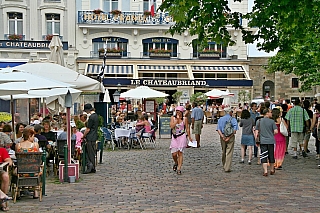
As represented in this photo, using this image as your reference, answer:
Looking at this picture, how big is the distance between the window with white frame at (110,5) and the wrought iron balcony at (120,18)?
62 cm

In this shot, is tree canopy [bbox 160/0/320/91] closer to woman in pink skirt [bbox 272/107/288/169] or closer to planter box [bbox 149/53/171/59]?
woman in pink skirt [bbox 272/107/288/169]

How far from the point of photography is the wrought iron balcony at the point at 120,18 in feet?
128

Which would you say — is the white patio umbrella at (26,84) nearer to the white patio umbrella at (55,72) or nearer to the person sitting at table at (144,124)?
the white patio umbrella at (55,72)

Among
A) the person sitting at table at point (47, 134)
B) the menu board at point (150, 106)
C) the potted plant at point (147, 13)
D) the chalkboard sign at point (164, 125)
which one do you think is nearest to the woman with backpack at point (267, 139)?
the person sitting at table at point (47, 134)

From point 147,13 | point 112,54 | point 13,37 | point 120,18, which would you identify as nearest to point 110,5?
point 120,18

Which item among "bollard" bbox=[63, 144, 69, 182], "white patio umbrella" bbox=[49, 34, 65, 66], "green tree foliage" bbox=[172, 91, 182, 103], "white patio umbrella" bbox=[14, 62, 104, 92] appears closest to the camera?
"bollard" bbox=[63, 144, 69, 182]

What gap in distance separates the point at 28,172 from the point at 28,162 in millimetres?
175

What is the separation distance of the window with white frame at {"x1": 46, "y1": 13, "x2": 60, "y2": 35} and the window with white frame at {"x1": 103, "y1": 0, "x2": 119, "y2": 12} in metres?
3.92

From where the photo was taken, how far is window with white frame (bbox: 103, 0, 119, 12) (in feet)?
130

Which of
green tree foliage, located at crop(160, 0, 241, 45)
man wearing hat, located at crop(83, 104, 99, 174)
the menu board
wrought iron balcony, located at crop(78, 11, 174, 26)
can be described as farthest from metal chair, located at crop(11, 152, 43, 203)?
wrought iron balcony, located at crop(78, 11, 174, 26)

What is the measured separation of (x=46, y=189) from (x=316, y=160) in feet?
27.8

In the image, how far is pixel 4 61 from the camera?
1611cm

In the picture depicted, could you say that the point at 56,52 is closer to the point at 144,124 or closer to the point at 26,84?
the point at 144,124

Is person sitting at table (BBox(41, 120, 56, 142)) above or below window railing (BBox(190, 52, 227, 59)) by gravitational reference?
below
